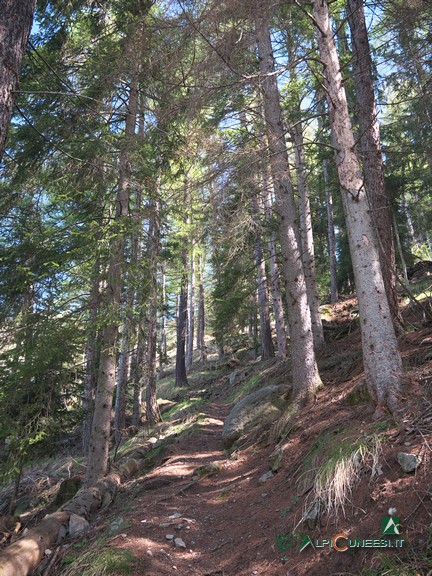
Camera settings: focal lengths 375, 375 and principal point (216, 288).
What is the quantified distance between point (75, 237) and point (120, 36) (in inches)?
234

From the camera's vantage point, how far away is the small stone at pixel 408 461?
3.42 metres

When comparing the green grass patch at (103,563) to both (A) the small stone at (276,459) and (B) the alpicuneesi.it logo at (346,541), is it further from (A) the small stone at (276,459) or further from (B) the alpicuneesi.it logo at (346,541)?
(A) the small stone at (276,459)

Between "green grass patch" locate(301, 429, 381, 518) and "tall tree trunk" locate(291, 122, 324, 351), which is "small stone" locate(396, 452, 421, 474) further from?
"tall tree trunk" locate(291, 122, 324, 351)

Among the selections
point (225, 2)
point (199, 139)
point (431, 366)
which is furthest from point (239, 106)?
point (431, 366)

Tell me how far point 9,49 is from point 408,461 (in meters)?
5.30

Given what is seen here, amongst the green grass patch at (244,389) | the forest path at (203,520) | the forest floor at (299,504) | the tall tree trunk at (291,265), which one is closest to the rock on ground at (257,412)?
the forest floor at (299,504)

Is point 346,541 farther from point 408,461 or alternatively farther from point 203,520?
point 203,520

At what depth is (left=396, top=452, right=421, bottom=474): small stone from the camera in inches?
134

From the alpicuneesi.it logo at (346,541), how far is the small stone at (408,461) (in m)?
0.50

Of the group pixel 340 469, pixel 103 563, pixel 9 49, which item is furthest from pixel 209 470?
pixel 9 49

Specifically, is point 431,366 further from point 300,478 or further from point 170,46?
point 170,46

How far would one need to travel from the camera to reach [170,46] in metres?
7.76

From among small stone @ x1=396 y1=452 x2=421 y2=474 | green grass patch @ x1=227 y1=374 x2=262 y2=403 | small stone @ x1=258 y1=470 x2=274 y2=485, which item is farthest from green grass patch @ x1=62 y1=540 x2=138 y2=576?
green grass patch @ x1=227 y1=374 x2=262 y2=403

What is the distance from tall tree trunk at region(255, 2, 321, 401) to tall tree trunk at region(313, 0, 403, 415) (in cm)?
164
